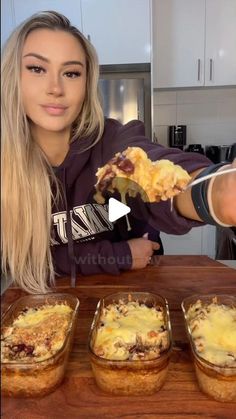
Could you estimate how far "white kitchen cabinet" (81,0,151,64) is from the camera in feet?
1.70

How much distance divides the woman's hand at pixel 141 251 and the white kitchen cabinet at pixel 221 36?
50 centimetres

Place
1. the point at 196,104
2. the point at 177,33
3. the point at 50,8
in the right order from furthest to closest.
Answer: the point at 196,104 → the point at 177,33 → the point at 50,8

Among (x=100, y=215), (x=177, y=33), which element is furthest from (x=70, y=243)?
(x=177, y=33)

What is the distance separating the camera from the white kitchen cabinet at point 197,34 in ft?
2.39

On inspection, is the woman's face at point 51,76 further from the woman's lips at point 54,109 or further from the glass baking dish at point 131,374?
the glass baking dish at point 131,374

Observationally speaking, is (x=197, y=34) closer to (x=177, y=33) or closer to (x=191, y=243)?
(x=177, y=33)

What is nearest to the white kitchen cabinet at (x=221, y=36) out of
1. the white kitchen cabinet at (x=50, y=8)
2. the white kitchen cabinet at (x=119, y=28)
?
the white kitchen cabinet at (x=119, y=28)

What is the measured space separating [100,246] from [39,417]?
1.03 feet

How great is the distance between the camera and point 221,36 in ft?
2.84

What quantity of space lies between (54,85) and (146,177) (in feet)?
0.50

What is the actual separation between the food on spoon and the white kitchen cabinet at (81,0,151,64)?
7.9 inches

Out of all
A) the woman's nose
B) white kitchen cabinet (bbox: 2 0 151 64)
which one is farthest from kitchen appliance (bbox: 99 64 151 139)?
the woman's nose

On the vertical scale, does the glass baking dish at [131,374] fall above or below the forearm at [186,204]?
below

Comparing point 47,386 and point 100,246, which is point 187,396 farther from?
point 100,246
